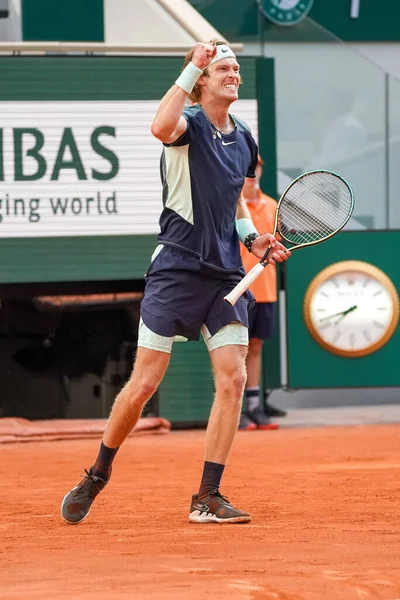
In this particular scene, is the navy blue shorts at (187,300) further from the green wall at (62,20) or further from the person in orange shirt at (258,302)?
the green wall at (62,20)

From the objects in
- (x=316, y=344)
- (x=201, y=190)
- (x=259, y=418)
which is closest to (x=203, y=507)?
(x=201, y=190)

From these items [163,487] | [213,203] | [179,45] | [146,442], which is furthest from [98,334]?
[213,203]

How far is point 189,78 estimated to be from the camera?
5.32 meters

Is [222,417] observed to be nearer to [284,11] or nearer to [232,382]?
[232,382]

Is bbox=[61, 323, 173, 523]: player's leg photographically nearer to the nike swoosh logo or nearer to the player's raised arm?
the nike swoosh logo

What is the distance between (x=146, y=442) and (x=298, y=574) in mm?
5814

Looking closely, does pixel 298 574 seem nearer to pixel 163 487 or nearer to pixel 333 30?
pixel 163 487

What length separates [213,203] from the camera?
5609 millimetres

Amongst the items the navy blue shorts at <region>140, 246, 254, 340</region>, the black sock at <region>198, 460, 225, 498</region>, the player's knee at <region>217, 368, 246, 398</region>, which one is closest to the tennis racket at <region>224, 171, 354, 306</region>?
the navy blue shorts at <region>140, 246, 254, 340</region>

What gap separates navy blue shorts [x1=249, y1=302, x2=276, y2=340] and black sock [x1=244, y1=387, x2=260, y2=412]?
0.46 m

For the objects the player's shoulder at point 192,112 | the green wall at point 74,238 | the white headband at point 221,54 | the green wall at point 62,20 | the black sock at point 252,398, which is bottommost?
the black sock at point 252,398

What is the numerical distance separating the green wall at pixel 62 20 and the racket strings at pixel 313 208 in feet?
24.6

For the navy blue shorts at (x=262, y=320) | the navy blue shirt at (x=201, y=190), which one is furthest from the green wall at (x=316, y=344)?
the navy blue shirt at (x=201, y=190)

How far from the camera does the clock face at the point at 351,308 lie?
37.6 ft
